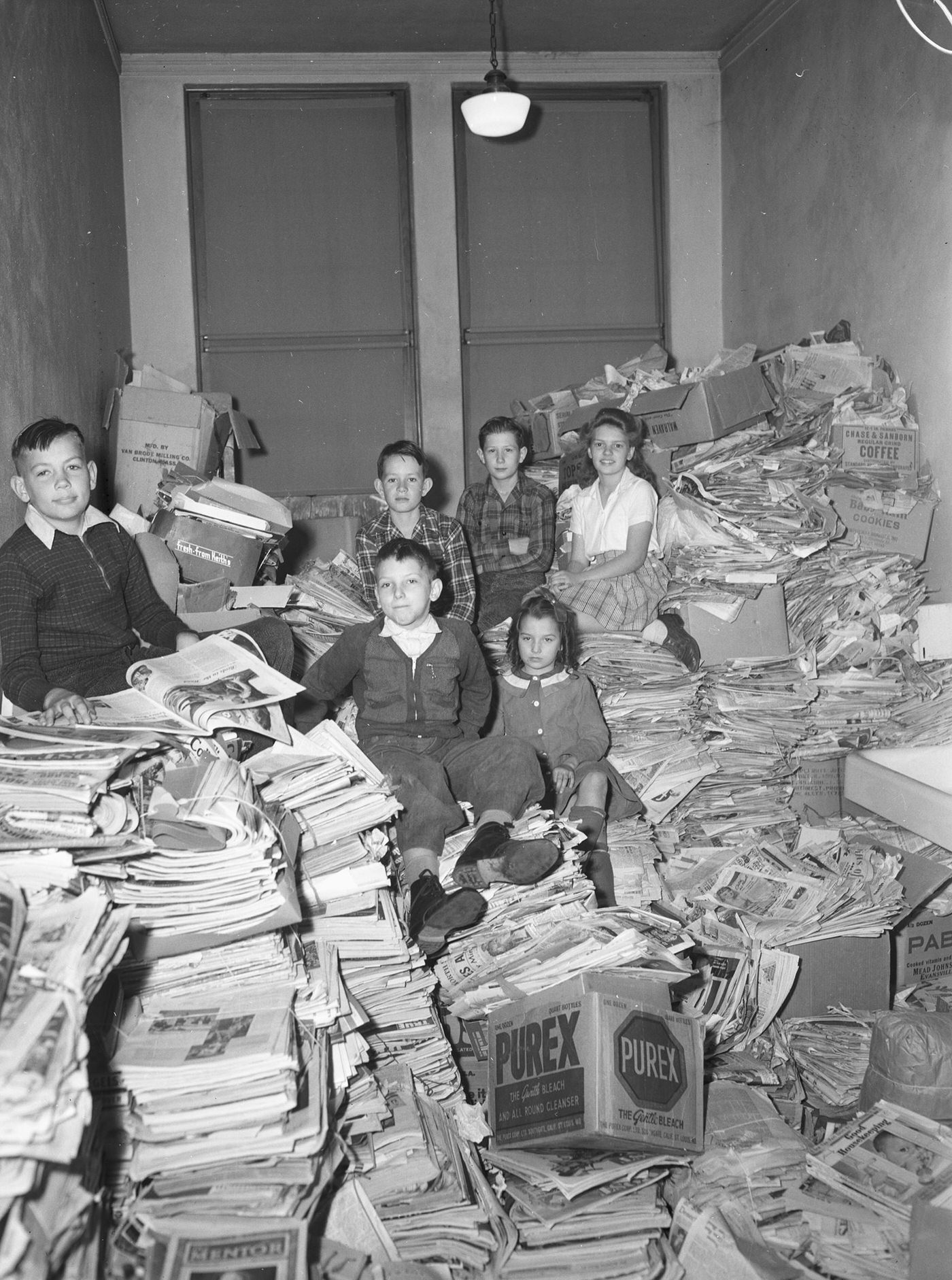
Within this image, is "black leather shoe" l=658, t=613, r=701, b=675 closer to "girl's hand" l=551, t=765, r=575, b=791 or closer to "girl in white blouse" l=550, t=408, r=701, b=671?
"girl in white blouse" l=550, t=408, r=701, b=671

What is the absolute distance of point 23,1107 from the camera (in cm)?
120

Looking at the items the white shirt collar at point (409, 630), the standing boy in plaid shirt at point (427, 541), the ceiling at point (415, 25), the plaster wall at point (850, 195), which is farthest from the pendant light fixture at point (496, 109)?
the white shirt collar at point (409, 630)

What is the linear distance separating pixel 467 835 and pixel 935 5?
336 centimetres

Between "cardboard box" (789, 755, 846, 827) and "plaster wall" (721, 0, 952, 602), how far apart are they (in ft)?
2.53

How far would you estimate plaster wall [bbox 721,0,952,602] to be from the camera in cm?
400

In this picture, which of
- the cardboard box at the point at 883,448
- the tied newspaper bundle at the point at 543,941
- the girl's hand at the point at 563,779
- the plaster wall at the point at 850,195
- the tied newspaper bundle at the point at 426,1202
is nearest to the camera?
the tied newspaper bundle at the point at 426,1202

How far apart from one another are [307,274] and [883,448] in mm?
3164

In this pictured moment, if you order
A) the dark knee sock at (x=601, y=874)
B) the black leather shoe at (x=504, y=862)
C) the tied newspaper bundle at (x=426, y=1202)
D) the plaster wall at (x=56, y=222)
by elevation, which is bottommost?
the tied newspaper bundle at (x=426, y=1202)

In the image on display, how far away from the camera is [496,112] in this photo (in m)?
4.75

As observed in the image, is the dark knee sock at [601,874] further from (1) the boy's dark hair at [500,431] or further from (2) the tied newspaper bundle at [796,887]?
(1) the boy's dark hair at [500,431]

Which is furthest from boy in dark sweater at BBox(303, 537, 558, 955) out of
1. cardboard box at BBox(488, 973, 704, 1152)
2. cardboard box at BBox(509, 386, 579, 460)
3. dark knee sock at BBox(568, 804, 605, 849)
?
cardboard box at BBox(509, 386, 579, 460)

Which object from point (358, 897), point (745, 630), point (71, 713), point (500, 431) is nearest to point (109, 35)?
point (500, 431)

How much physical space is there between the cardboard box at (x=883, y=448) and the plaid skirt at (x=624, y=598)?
89cm

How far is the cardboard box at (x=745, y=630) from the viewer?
394cm
